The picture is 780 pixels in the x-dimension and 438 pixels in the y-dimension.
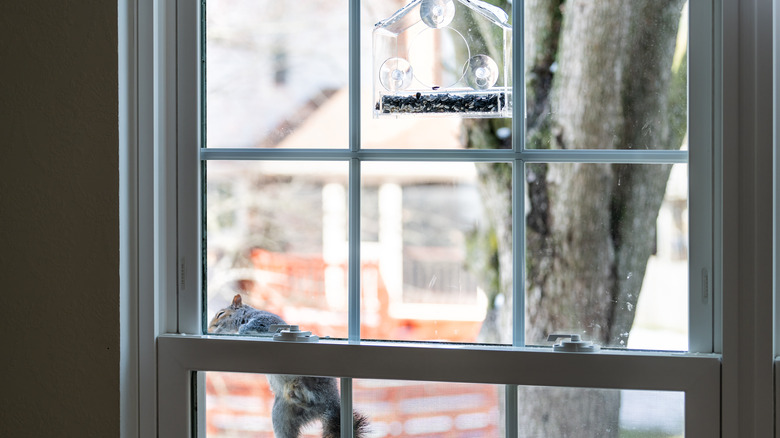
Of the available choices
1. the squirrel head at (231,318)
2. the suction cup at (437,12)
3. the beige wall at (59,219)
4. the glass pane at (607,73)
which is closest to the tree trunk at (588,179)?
the glass pane at (607,73)

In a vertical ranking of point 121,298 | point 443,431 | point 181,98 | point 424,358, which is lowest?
point 443,431

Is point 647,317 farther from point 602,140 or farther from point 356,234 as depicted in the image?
point 356,234

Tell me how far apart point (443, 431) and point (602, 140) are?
566 millimetres

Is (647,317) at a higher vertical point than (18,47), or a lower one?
lower

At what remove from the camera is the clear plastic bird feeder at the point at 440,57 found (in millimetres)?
1174

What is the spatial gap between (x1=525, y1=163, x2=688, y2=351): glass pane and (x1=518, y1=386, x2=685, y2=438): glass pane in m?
0.08

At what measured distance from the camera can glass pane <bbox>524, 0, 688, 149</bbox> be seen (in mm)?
1158

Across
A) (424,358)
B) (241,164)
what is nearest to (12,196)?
(241,164)

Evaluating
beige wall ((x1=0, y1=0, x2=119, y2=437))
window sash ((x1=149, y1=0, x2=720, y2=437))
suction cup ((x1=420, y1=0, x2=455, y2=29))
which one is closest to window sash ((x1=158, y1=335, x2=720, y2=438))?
window sash ((x1=149, y1=0, x2=720, y2=437))

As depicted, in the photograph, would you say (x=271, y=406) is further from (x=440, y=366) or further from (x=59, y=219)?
(x=59, y=219)

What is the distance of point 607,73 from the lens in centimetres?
117

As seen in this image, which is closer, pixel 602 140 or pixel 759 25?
pixel 759 25

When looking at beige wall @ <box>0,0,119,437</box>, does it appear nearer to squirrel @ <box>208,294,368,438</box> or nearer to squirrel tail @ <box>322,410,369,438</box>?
squirrel @ <box>208,294,368,438</box>

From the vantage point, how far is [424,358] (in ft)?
3.89
